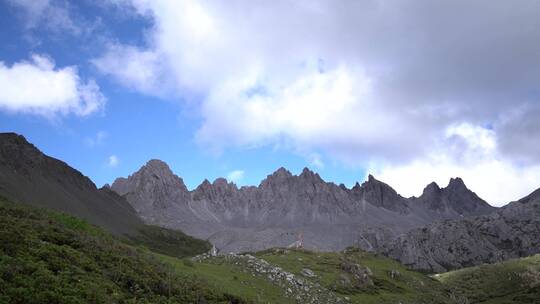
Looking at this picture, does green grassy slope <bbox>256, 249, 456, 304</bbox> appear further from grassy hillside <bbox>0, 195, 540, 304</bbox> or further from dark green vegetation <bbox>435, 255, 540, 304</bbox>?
dark green vegetation <bbox>435, 255, 540, 304</bbox>

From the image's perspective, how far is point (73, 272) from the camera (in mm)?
26078

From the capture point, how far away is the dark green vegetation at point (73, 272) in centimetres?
2269

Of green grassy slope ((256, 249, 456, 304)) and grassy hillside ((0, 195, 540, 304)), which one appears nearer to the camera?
grassy hillside ((0, 195, 540, 304))

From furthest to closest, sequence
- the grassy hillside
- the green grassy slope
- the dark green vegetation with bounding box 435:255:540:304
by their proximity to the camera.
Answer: the dark green vegetation with bounding box 435:255:540:304 < the green grassy slope < the grassy hillside

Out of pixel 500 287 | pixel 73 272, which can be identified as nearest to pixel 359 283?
pixel 73 272

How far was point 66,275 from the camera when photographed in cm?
2530

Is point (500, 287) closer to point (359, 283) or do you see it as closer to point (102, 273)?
point (359, 283)

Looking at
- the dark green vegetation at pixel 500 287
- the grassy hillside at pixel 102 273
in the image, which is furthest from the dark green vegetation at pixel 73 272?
the dark green vegetation at pixel 500 287

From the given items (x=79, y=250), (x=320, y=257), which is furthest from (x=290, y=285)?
(x=320, y=257)

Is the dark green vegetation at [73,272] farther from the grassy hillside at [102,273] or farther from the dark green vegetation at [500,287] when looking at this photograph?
the dark green vegetation at [500,287]

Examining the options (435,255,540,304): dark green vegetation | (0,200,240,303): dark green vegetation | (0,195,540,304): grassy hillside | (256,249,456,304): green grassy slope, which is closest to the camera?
(0,200,240,303): dark green vegetation

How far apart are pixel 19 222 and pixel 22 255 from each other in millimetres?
6676

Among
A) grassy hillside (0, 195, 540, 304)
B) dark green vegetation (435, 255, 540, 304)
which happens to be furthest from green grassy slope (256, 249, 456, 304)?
dark green vegetation (435, 255, 540, 304)

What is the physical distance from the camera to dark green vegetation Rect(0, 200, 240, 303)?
22688 mm
